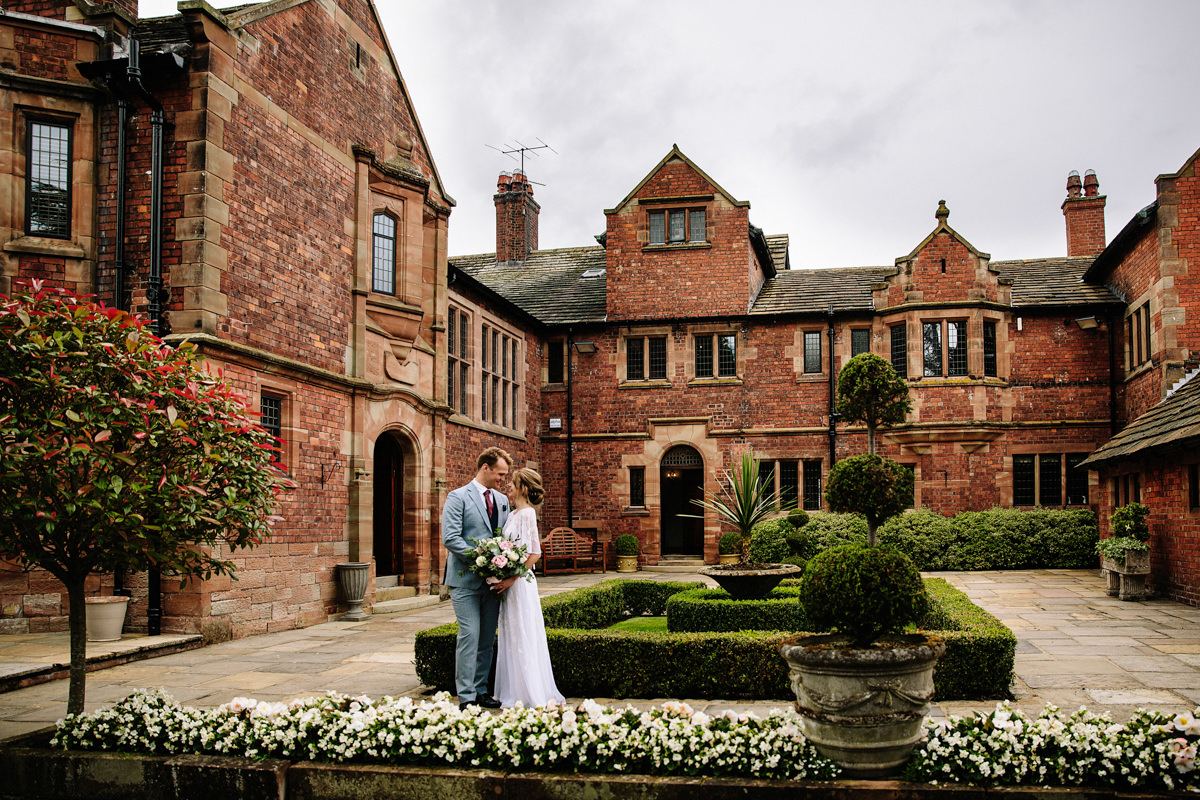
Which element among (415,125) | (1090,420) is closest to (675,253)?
(415,125)

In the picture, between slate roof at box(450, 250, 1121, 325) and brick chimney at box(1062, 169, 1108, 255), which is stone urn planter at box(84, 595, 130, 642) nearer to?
slate roof at box(450, 250, 1121, 325)

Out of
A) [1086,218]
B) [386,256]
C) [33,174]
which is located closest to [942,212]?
[1086,218]

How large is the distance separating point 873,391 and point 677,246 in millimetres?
15152

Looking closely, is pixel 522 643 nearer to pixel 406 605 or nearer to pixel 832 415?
pixel 406 605

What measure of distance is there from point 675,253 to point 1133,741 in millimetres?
20118

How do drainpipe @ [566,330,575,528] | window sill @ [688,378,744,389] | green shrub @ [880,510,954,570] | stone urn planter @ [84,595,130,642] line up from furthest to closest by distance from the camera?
drainpipe @ [566,330,575,528] < window sill @ [688,378,744,389] < green shrub @ [880,510,954,570] < stone urn planter @ [84,595,130,642]

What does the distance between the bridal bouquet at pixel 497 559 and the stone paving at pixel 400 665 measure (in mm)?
1677

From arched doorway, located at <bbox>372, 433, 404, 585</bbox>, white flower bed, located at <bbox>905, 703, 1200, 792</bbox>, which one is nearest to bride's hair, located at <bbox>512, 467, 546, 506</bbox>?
white flower bed, located at <bbox>905, 703, 1200, 792</bbox>

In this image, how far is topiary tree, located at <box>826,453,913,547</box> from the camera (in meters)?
8.44

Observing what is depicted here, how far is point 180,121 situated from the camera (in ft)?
37.6

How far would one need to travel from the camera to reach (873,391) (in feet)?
31.4

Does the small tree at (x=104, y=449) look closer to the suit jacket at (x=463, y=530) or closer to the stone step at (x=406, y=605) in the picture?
the suit jacket at (x=463, y=530)

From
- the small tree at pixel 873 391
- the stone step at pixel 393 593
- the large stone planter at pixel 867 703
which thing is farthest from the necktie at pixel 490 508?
the stone step at pixel 393 593

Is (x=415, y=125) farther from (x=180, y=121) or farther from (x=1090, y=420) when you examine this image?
(x=1090, y=420)
